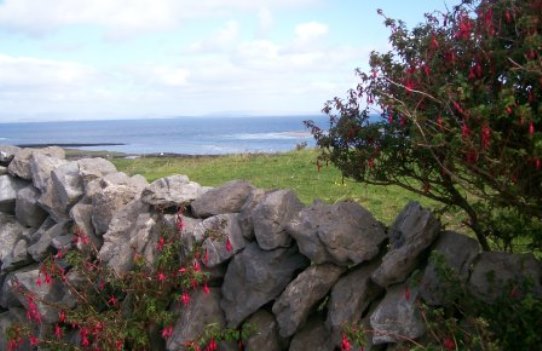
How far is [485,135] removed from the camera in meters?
3.27

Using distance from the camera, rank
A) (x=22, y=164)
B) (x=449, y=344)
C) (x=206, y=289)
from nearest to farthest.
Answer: (x=449, y=344)
(x=206, y=289)
(x=22, y=164)

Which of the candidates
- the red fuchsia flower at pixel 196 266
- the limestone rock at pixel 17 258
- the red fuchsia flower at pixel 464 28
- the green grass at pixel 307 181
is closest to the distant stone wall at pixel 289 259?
the red fuchsia flower at pixel 196 266

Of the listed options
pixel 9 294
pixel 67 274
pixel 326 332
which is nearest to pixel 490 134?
pixel 326 332

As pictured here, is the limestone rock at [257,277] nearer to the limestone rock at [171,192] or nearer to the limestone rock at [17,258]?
the limestone rock at [171,192]

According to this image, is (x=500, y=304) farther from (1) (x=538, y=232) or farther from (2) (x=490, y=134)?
(2) (x=490, y=134)

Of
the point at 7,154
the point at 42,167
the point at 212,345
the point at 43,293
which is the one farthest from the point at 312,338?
the point at 7,154

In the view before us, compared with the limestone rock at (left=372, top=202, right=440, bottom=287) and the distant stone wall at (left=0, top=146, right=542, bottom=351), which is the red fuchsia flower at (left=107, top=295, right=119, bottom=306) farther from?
the limestone rock at (left=372, top=202, right=440, bottom=287)

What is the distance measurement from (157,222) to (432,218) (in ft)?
8.85

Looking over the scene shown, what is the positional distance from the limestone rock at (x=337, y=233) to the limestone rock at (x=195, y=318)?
1.05 meters

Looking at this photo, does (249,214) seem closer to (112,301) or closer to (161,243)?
(161,243)

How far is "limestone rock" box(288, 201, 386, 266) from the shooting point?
4.77 metres

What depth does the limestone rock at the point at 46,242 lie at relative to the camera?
733 cm

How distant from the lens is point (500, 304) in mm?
4000

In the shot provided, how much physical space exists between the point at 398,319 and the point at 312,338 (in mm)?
906
